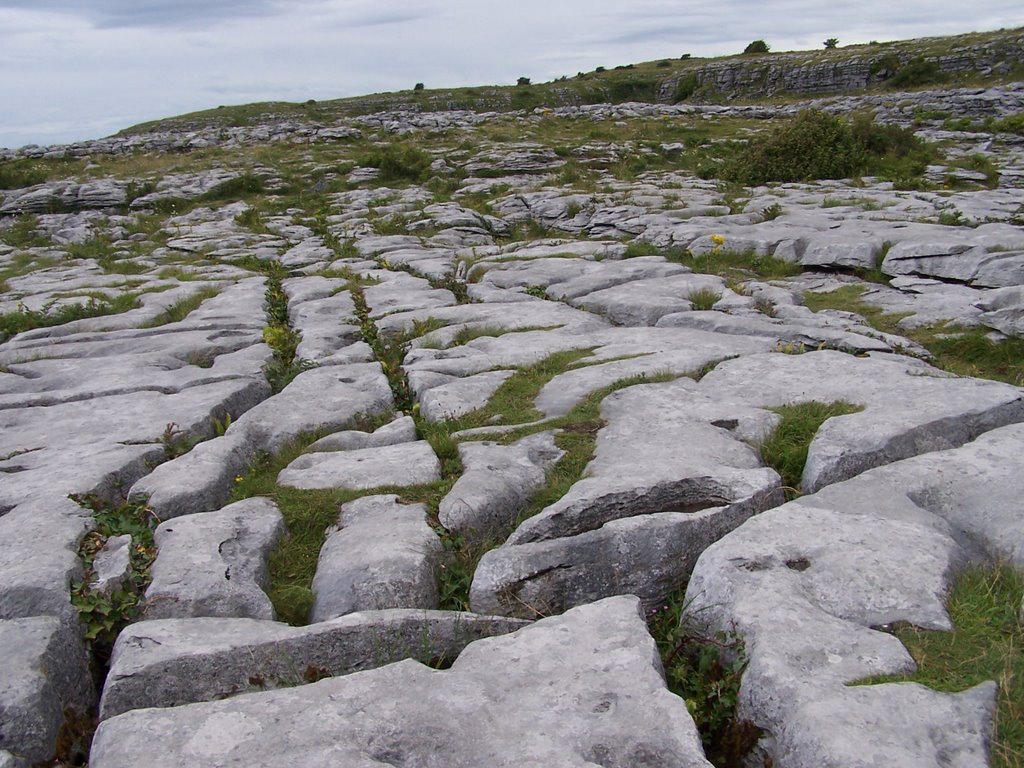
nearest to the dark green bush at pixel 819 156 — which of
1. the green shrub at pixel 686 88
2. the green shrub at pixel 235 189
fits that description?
the green shrub at pixel 235 189

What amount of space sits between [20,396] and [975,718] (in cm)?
881

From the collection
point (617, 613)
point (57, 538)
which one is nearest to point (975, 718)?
point (617, 613)

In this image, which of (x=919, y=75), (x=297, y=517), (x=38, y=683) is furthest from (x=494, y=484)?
(x=919, y=75)

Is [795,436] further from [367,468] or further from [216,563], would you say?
[216,563]

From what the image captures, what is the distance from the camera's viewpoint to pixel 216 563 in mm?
4719

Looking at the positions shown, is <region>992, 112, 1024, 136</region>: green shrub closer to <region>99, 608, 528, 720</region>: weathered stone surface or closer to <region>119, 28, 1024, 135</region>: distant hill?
<region>119, 28, 1024, 135</region>: distant hill

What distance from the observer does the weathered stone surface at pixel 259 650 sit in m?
3.63

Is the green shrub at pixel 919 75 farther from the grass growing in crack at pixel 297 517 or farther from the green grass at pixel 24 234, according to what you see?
the grass growing in crack at pixel 297 517

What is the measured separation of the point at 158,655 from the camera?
371 cm

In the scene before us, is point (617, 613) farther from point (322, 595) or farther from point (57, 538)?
point (57, 538)

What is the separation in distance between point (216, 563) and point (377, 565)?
104 cm

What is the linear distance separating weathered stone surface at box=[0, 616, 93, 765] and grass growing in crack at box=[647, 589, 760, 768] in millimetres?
3017

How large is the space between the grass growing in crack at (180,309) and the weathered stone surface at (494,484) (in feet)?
23.3

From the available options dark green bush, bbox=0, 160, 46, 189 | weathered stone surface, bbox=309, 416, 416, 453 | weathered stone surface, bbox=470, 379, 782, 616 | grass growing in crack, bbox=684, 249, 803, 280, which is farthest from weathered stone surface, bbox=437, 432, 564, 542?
dark green bush, bbox=0, 160, 46, 189
